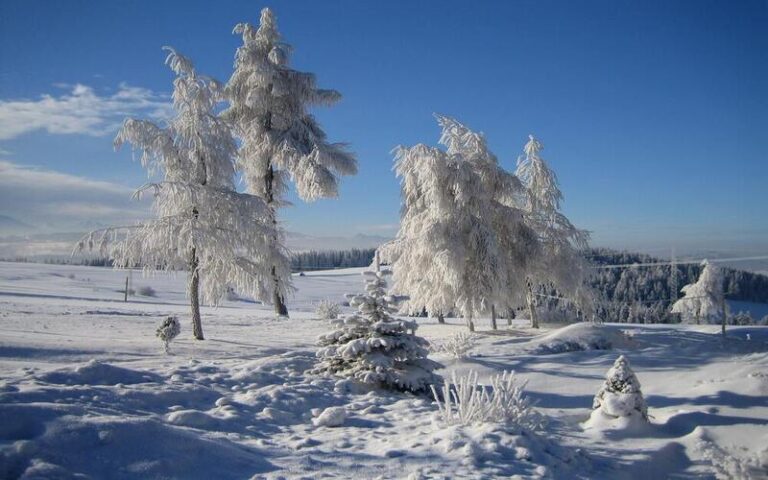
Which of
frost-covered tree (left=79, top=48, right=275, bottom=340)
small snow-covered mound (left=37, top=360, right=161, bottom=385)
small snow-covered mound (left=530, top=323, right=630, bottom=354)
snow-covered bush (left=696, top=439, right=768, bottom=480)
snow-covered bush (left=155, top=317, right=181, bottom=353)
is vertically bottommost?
snow-covered bush (left=696, top=439, right=768, bottom=480)

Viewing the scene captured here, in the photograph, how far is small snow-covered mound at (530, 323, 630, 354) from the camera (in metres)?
13.5

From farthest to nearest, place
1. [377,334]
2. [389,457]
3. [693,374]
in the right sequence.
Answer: [693,374] → [377,334] → [389,457]

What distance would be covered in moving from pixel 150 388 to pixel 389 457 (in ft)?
11.6

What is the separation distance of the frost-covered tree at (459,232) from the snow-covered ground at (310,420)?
4.26 m

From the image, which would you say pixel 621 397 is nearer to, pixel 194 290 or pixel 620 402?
pixel 620 402

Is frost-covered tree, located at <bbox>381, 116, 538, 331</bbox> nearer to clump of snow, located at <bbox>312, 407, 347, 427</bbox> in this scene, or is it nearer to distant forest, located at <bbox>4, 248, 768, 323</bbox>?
clump of snow, located at <bbox>312, 407, 347, 427</bbox>

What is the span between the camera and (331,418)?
602cm

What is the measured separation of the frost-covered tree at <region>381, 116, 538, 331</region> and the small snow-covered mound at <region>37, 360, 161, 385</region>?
34.7ft

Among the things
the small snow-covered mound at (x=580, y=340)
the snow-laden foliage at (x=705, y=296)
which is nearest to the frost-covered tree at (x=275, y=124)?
the small snow-covered mound at (x=580, y=340)

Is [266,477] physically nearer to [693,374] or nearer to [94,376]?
[94,376]

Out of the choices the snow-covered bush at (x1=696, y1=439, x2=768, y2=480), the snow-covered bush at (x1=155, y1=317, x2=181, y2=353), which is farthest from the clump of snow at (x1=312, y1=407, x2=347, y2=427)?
the snow-covered bush at (x1=155, y1=317, x2=181, y2=353)

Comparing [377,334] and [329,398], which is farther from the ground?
[377,334]

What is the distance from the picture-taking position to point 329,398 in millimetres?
7273

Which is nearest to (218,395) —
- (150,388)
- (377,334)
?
(150,388)
